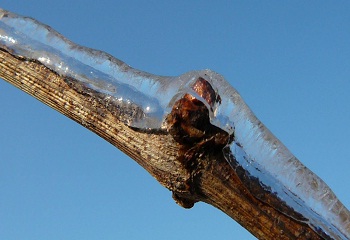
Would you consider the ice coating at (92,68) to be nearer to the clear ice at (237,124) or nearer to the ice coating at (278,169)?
the clear ice at (237,124)

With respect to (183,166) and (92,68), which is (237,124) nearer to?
(183,166)

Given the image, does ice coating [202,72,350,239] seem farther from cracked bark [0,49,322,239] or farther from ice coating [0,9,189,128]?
ice coating [0,9,189,128]

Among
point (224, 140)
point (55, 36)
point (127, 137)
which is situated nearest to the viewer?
point (224, 140)

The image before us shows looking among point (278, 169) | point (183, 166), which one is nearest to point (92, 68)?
point (183, 166)

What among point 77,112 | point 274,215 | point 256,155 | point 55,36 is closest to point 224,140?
point 256,155

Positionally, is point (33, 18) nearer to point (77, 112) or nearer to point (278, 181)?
point (77, 112)

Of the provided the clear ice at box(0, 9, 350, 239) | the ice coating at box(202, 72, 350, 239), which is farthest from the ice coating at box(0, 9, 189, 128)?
the ice coating at box(202, 72, 350, 239)

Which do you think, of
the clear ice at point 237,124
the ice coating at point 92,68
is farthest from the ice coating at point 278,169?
the ice coating at point 92,68
